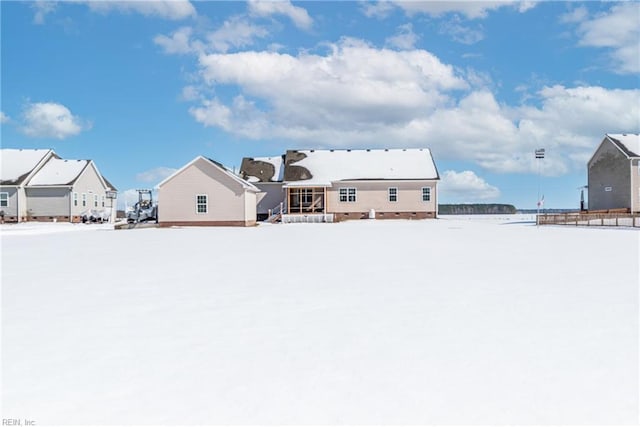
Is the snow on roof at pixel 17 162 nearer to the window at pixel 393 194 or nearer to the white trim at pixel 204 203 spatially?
the white trim at pixel 204 203

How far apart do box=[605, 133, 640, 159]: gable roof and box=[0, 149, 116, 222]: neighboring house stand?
4389 cm

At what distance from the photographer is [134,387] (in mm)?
3850

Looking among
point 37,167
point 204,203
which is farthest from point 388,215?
A: point 37,167

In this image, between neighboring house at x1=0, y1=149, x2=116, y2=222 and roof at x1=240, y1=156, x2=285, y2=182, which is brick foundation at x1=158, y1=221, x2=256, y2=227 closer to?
roof at x1=240, y1=156, x2=285, y2=182

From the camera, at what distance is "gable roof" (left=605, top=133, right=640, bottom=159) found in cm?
3750

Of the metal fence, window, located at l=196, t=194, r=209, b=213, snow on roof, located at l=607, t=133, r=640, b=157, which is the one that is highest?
snow on roof, located at l=607, t=133, r=640, b=157

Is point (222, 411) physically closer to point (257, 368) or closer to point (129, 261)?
point (257, 368)

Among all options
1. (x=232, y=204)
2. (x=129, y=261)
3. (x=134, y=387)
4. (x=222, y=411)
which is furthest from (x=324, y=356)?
(x=232, y=204)

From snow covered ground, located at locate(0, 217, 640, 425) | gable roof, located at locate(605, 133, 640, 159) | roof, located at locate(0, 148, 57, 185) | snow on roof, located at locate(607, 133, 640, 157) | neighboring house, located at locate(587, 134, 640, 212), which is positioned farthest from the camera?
roof, located at locate(0, 148, 57, 185)

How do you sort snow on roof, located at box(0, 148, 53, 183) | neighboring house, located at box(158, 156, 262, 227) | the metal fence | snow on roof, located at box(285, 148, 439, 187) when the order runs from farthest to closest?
snow on roof, located at box(0, 148, 53, 183)
snow on roof, located at box(285, 148, 439, 187)
neighboring house, located at box(158, 156, 262, 227)
the metal fence

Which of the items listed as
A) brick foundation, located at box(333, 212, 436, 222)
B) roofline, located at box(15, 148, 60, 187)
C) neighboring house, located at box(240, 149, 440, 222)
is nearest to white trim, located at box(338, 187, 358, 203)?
neighboring house, located at box(240, 149, 440, 222)

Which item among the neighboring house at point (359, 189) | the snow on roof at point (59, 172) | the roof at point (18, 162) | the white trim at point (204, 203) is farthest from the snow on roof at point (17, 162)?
the white trim at point (204, 203)

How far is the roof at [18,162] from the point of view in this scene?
4072 centimetres

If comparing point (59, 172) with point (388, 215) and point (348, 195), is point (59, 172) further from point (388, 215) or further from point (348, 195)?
point (388, 215)
